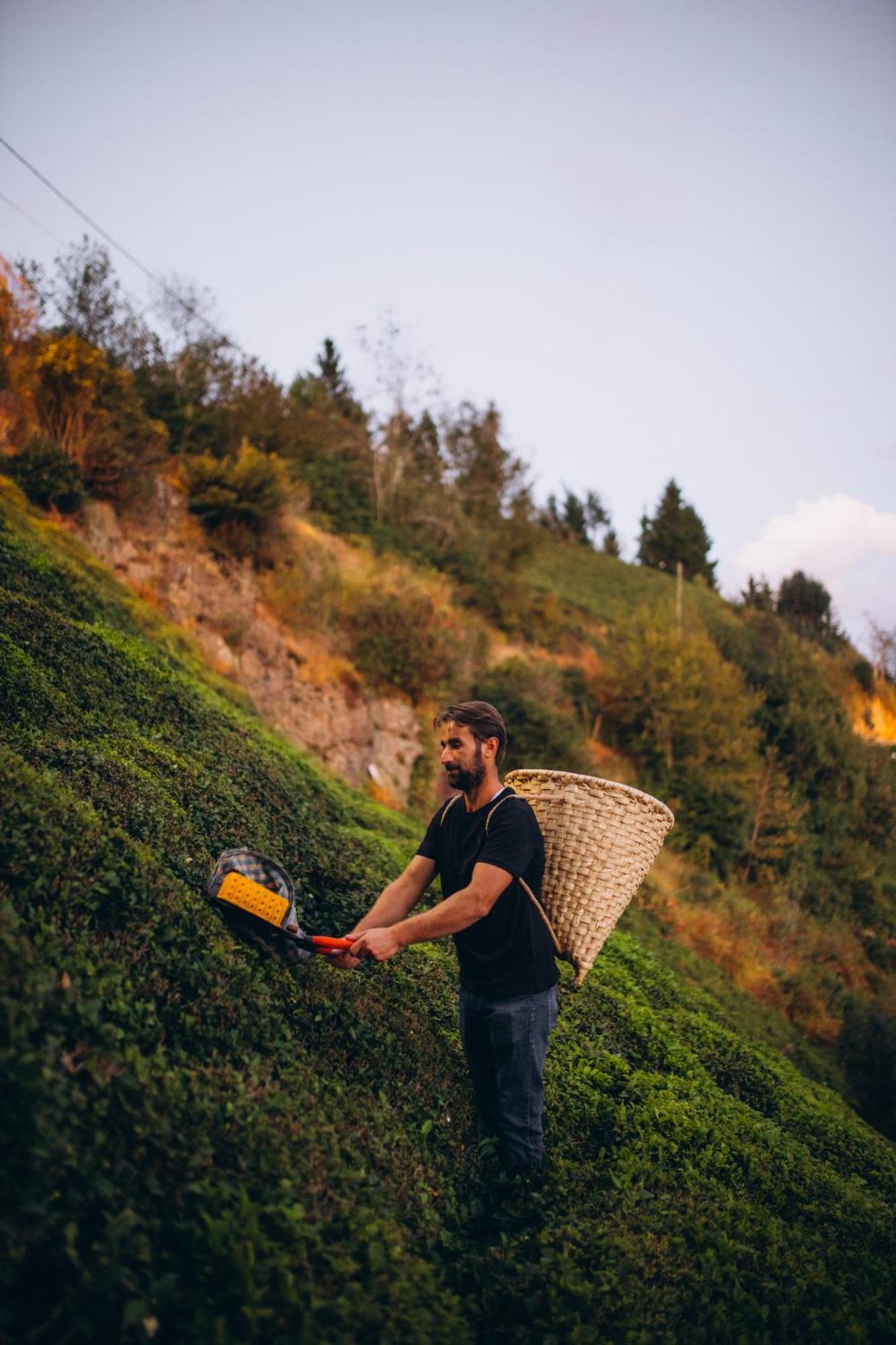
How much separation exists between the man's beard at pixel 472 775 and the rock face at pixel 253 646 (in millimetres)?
9176

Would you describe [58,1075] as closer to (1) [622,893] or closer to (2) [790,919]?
(1) [622,893]

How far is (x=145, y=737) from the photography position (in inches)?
245

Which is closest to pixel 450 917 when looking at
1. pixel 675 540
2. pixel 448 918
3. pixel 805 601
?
pixel 448 918

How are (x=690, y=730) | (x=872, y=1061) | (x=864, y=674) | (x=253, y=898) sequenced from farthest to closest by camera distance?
(x=864, y=674) → (x=690, y=730) → (x=872, y=1061) → (x=253, y=898)

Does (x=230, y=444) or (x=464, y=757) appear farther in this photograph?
(x=230, y=444)

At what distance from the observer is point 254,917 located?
3.93 m

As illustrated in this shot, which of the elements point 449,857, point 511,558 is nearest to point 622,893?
point 449,857

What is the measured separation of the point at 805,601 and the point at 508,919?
53.0 metres

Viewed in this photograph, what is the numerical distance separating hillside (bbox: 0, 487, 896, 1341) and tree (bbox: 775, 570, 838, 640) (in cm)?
4858

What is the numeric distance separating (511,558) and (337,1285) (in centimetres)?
2682

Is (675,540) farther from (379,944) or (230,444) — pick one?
(379,944)

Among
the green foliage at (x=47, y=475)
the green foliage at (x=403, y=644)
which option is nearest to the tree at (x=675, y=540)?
the green foliage at (x=403, y=644)

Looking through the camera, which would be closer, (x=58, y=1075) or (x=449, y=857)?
(x=58, y=1075)

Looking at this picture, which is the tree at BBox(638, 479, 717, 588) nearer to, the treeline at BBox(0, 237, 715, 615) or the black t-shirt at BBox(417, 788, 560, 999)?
the treeline at BBox(0, 237, 715, 615)
